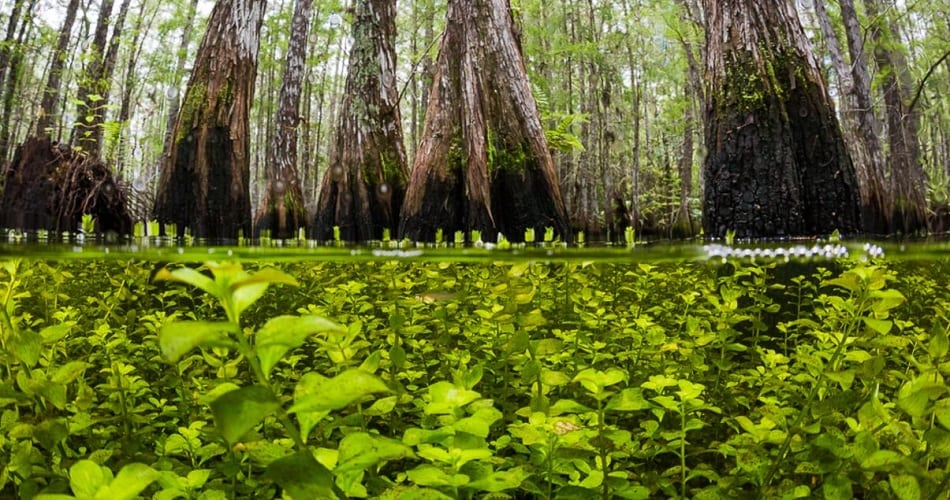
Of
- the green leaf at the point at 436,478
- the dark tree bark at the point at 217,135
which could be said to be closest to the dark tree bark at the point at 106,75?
the dark tree bark at the point at 217,135

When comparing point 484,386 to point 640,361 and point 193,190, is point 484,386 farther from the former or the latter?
point 193,190

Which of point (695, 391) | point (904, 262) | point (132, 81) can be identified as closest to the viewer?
point (695, 391)

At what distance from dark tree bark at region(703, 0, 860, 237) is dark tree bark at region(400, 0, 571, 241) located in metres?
1.16

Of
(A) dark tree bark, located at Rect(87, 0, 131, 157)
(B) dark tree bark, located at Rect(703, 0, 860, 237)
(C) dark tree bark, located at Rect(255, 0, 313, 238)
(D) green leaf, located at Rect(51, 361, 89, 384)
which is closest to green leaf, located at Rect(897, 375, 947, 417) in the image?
(D) green leaf, located at Rect(51, 361, 89, 384)

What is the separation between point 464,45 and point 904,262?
131 inches

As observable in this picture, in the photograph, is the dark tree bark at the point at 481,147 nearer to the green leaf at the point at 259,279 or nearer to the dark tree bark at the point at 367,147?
the dark tree bark at the point at 367,147

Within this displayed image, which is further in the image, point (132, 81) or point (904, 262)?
point (132, 81)

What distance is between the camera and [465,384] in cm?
115

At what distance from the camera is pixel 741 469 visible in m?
1.31

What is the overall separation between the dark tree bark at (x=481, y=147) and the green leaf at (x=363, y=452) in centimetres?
337

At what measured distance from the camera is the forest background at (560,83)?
3.46 metres

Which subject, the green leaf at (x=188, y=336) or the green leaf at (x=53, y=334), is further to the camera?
the green leaf at (x=53, y=334)

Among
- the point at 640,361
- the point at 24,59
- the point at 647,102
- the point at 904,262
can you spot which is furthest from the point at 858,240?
the point at 24,59

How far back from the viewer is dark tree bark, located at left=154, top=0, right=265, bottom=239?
3.93 meters
